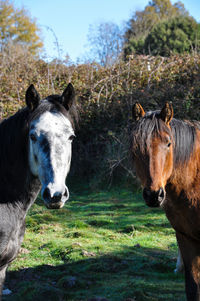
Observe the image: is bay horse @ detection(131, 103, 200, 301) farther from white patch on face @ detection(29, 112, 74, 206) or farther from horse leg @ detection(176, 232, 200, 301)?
white patch on face @ detection(29, 112, 74, 206)

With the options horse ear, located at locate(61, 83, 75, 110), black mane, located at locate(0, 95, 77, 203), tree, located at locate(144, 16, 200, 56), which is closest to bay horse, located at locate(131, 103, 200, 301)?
horse ear, located at locate(61, 83, 75, 110)

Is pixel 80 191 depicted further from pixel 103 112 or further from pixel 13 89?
pixel 13 89

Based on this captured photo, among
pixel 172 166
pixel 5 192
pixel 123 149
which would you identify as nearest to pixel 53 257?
pixel 5 192

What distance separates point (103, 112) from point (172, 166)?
6.54 meters

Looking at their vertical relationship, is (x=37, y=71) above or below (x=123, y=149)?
above

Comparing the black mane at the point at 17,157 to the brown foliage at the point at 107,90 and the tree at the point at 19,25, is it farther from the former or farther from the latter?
the tree at the point at 19,25

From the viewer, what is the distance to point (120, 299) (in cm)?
346

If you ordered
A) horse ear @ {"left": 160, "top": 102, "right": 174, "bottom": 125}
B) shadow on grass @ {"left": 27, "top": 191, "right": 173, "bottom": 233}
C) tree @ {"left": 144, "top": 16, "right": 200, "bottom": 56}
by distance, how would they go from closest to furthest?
horse ear @ {"left": 160, "top": 102, "right": 174, "bottom": 125}
shadow on grass @ {"left": 27, "top": 191, "right": 173, "bottom": 233}
tree @ {"left": 144, "top": 16, "right": 200, "bottom": 56}

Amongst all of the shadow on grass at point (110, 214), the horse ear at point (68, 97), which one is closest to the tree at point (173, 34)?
the shadow on grass at point (110, 214)

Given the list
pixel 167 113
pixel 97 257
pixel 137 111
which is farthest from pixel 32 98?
pixel 97 257

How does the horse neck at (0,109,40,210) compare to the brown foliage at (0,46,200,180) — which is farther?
the brown foliage at (0,46,200,180)

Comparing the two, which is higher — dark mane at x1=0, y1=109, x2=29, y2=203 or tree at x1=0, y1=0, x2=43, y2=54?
tree at x1=0, y1=0, x2=43, y2=54

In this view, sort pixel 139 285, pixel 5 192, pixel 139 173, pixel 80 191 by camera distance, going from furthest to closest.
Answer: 1. pixel 80 191
2. pixel 139 285
3. pixel 139 173
4. pixel 5 192

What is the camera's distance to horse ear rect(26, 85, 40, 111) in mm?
2816
